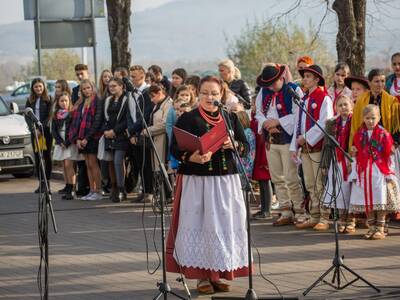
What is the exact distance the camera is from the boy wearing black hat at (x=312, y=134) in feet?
42.2

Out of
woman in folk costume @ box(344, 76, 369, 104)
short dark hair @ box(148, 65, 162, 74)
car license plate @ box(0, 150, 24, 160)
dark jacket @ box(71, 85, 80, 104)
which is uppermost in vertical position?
short dark hair @ box(148, 65, 162, 74)

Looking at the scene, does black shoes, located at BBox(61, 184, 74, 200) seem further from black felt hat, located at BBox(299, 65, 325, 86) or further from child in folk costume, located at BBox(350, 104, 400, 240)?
child in folk costume, located at BBox(350, 104, 400, 240)

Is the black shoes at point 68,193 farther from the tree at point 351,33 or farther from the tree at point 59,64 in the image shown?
the tree at point 59,64

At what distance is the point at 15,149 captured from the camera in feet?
66.6

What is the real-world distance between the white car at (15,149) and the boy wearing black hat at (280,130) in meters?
7.97

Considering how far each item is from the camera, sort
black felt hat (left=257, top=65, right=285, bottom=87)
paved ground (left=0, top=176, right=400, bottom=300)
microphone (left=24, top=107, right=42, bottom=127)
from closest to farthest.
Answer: microphone (left=24, top=107, right=42, bottom=127) < paved ground (left=0, top=176, right=400, bottom=300) < black felt hat (left=257, top=65, right=285, bottom=87)

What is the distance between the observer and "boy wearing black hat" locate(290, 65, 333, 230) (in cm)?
1287

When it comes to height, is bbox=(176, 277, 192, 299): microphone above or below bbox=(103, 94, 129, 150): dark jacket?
below

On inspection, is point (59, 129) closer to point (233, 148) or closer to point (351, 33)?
point (351, 33)

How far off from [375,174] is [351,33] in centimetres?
445

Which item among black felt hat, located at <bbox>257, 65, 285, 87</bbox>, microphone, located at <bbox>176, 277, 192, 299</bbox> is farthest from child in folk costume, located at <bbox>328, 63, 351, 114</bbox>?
microphone, located at <bbox>176, 277, 192, 299</bbox>

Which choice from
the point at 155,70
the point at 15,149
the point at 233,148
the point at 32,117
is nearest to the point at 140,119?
the point at 155,70

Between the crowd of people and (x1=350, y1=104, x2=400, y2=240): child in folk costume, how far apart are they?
12mm

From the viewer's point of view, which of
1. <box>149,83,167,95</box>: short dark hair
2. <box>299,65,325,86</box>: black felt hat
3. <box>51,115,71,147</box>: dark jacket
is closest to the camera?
<box>299,65,325,86</box>: black felt hat
